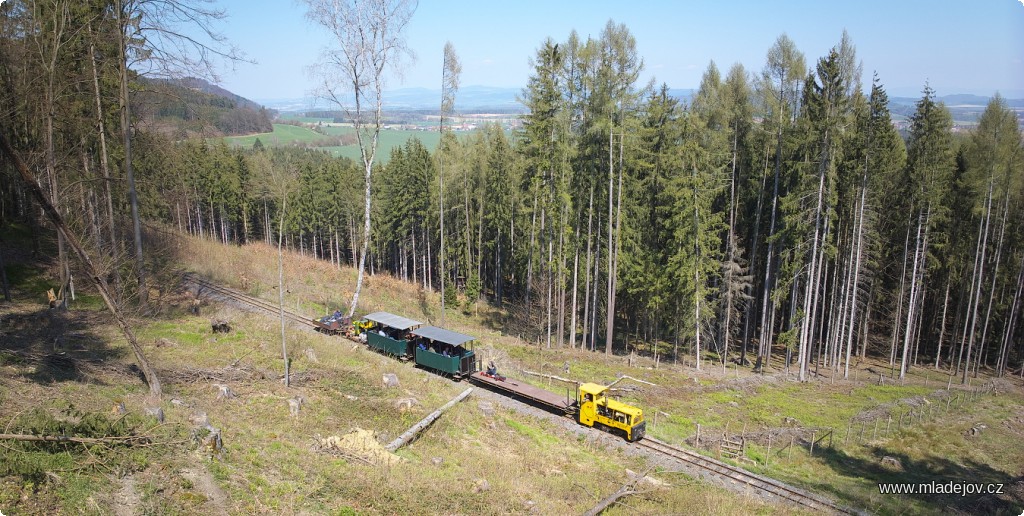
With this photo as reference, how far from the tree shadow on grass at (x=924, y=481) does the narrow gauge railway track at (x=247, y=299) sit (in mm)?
23936

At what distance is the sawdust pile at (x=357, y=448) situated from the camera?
14.2 meters

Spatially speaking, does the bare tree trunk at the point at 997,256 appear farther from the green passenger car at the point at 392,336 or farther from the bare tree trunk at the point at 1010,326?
the green passenger car at the point at 392,336

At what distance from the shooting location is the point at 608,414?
19.5m

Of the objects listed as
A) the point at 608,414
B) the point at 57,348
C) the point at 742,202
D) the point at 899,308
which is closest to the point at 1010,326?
the point at 899,308

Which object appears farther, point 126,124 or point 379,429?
point 126,124

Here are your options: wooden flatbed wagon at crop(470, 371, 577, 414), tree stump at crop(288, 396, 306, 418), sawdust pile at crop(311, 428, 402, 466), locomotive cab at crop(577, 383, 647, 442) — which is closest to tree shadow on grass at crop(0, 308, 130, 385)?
tree stump at crop(288, 396, 306, 418)

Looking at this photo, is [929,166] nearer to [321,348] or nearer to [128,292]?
[321,348]

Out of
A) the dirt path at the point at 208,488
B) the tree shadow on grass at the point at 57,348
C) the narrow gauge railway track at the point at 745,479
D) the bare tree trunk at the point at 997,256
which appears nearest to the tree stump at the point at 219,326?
the tree shadow on grass at the point at 57,348

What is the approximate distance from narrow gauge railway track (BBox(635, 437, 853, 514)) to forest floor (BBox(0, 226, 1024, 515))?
737mm

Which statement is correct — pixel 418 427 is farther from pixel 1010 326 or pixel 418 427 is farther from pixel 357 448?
pixel 1010 326

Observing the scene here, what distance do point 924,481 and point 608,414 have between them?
10772 mm

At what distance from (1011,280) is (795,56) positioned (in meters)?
23.5

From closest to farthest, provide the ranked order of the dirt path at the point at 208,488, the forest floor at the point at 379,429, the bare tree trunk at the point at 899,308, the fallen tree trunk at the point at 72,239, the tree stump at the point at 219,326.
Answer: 1. the fallen tree trunk at the point at 72,239
2. the dirt path at the point at 208,488
3. the forest floor at the point at 379,429
4. the tree stump at the point at 219,326
5. the bare tree trunk at the point at 899,308

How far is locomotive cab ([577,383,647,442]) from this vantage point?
1891cm
